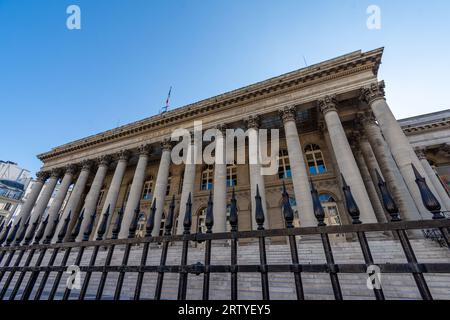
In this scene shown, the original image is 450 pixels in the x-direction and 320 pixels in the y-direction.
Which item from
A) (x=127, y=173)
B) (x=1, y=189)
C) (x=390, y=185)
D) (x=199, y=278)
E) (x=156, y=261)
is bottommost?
(x=199, y=278)

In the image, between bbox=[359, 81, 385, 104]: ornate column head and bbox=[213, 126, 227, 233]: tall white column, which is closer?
bbox=[213, 126, 227, 233]: tall white column

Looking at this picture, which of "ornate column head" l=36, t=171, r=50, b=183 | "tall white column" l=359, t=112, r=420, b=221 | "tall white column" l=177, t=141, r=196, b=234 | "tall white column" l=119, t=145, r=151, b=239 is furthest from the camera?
"ornate column head" l=36, t=171, r=50, b=183

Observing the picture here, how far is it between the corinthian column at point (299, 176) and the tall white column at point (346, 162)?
1736 mm

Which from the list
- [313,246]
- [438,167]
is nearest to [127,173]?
[313,246]

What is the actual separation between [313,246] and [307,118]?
10.4m

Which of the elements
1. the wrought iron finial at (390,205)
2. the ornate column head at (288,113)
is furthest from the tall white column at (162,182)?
the wrought iron finial at (390,205)

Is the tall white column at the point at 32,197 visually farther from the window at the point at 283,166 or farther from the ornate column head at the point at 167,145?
the window at the point at 283,166

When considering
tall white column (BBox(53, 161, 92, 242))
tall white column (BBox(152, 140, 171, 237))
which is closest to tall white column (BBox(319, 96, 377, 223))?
tall white column (BBox(152, 140, 171, 237))

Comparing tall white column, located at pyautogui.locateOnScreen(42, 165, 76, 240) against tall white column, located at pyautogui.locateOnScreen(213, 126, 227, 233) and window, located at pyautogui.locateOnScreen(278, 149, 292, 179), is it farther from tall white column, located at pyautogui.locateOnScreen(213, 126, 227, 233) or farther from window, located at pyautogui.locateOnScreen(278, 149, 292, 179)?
window, located at pyautogui.locateOnScreen(278, 149, 292, 179)

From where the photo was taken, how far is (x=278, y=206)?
569 inches

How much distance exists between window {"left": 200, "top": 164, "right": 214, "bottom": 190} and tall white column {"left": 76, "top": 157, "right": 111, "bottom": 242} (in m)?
8.13

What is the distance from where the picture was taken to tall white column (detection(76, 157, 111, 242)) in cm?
1423

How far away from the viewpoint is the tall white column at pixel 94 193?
14.2m
